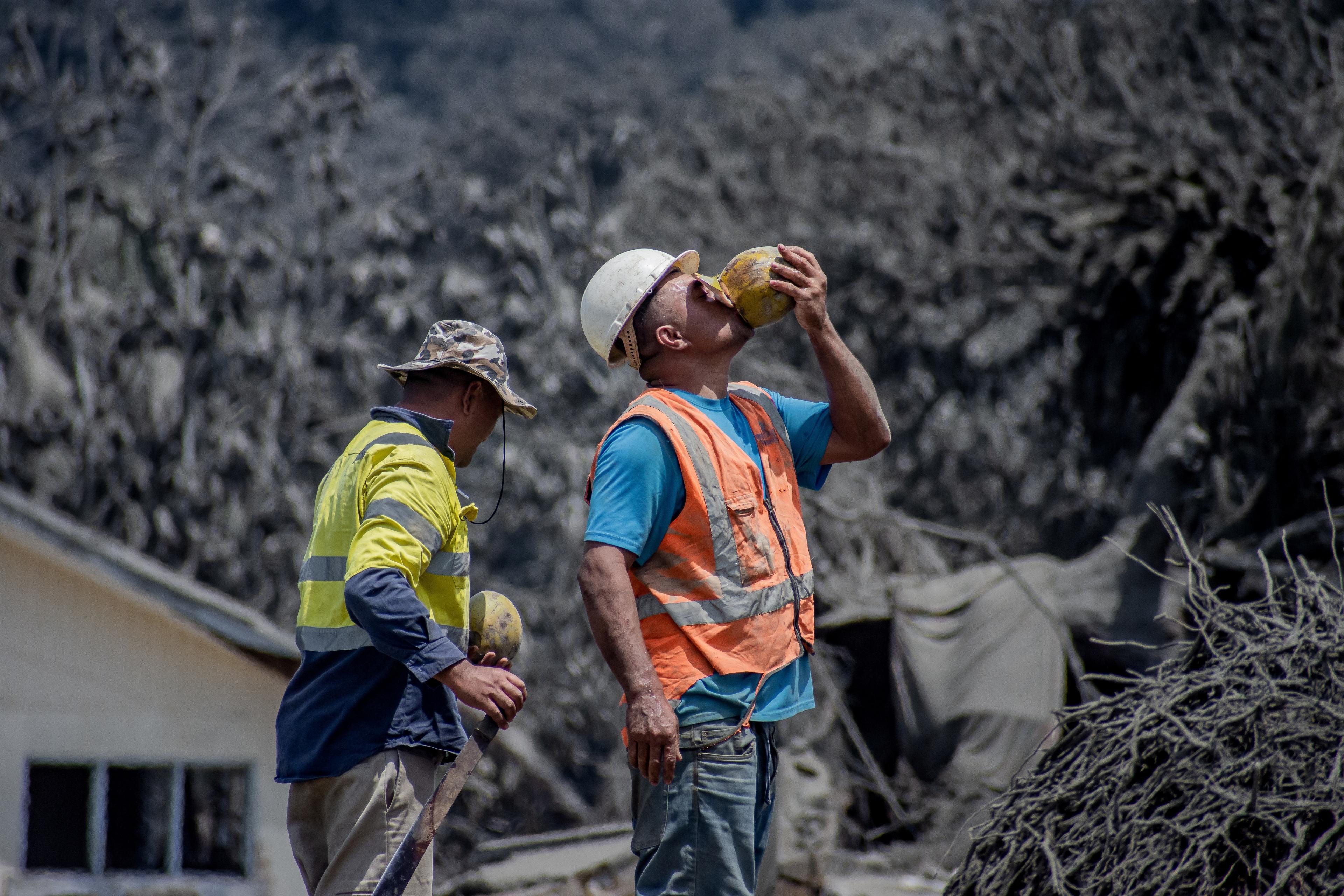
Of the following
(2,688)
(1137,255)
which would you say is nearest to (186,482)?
(2,688)

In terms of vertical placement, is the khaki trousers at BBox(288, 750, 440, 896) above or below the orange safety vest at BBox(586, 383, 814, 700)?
below

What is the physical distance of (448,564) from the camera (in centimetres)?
300

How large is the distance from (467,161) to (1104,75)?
14.9 metres

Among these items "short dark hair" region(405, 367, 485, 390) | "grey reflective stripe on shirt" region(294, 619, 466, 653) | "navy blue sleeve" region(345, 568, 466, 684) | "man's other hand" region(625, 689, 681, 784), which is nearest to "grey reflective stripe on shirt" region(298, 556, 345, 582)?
"grey reflective stripe on shirt" region(294, 619, 466, 653)

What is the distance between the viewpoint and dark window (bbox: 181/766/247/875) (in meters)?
7.18

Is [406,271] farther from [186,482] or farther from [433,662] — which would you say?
[433,662]

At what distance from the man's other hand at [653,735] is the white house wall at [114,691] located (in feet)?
16.3

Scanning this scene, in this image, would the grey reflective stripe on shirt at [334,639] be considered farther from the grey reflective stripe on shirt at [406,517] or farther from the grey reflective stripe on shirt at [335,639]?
the grey reflective stripe on shirt at [406,517]

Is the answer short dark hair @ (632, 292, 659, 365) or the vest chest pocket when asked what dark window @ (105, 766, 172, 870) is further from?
the vest chest pocket

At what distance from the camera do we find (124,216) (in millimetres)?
11922

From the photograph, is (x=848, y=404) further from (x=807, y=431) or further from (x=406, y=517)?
(x=406, y=517)

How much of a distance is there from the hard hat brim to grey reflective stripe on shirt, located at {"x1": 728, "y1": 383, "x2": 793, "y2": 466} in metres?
0.28

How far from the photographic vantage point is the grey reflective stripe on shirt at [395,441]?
2.94m

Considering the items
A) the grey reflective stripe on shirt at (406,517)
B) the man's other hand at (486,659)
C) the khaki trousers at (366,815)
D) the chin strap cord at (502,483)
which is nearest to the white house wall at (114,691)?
the chin strap cord at (502,483)
